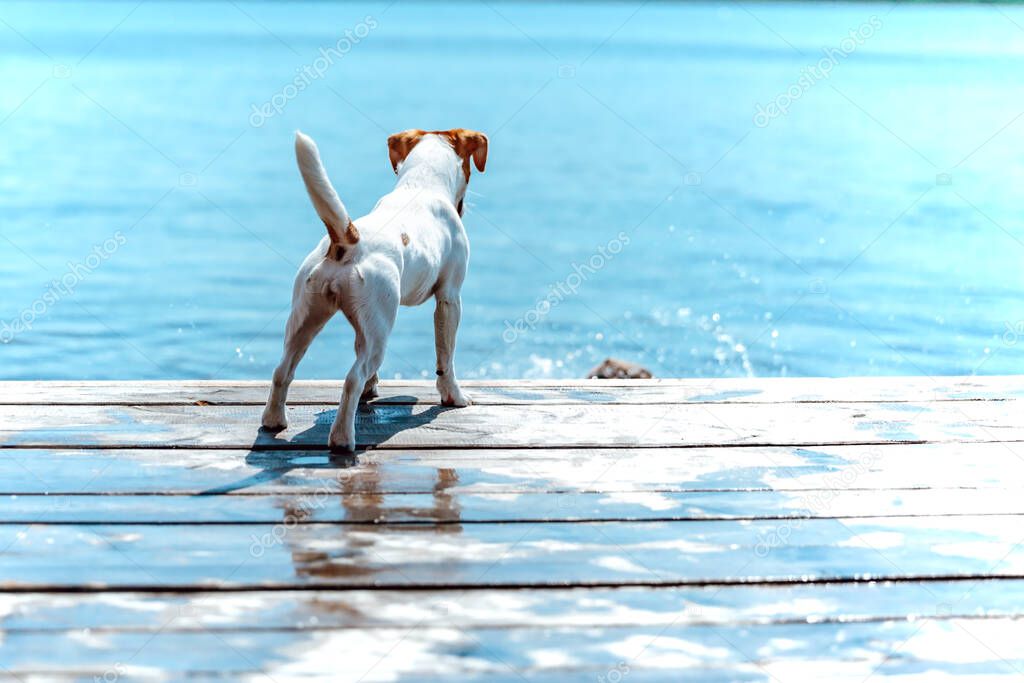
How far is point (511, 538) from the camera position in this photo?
10.4 feet

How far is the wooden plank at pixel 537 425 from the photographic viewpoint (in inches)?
157

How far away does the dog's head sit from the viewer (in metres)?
4.79

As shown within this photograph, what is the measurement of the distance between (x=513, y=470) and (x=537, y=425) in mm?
524

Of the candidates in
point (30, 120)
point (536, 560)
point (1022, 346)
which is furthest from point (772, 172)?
point (536, 560)

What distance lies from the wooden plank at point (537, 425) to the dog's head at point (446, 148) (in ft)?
3.16

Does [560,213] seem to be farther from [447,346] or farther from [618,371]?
[447,346]

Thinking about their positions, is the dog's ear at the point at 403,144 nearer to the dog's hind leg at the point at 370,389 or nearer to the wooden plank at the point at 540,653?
the dog's hind leg at the point at 370,389

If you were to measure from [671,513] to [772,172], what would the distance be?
14.0 metres

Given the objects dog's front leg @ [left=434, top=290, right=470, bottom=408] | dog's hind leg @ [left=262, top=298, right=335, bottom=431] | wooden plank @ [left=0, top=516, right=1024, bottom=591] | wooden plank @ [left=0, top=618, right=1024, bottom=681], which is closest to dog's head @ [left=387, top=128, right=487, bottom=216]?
dog's front leg @ [left=434, top=290, right=470, bottom=408]

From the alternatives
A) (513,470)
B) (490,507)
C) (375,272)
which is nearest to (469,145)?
(375,272)

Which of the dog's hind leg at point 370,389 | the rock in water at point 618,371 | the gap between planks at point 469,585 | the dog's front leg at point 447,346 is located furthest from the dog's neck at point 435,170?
the rock in water at point 618,371

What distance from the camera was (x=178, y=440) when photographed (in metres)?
3.93

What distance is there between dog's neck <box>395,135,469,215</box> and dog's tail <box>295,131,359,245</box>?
2.56 ft

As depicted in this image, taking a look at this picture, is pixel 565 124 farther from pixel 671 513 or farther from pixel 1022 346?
pixel 671 513
